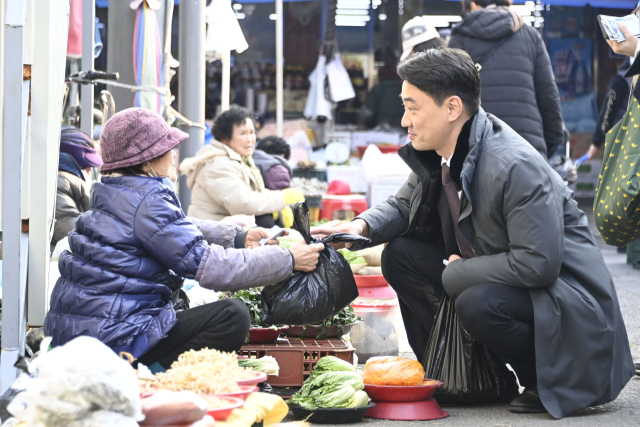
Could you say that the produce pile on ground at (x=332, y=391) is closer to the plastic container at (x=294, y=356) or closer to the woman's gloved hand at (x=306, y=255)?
the plastic container at (x=294, y=356)

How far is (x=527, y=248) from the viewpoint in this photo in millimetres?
2996

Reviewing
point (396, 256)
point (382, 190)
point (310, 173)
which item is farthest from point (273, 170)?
point (396, 256)

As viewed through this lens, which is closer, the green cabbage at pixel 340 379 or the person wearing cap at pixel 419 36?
the green cabbage at pixel 340 379

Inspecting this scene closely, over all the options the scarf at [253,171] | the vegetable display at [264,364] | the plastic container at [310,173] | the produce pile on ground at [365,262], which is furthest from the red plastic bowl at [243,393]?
the plastic container at [310,173]

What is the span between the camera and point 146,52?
21.1ft

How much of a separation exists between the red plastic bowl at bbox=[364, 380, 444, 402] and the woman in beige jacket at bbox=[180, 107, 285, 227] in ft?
9.38

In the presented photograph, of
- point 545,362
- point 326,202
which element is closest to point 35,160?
point 545,362

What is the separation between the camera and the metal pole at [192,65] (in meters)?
7.10

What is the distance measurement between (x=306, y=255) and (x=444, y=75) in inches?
38.0

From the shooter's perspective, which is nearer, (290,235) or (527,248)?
(527,248)

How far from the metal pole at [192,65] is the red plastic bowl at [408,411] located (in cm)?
443

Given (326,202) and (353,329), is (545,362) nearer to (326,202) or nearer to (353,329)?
(353,329)

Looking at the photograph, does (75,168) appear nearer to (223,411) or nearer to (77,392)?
(223,411)

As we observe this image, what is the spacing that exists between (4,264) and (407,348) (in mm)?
2643
